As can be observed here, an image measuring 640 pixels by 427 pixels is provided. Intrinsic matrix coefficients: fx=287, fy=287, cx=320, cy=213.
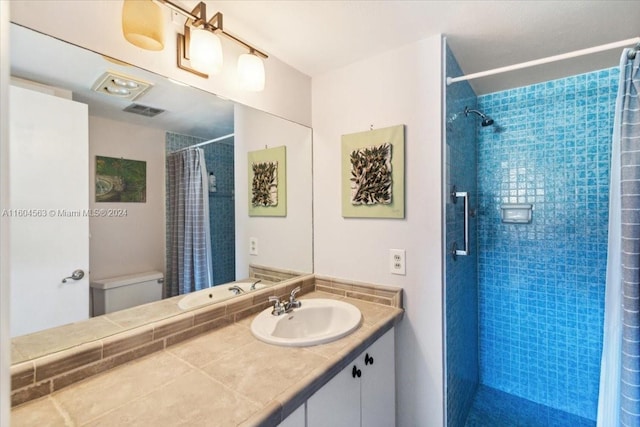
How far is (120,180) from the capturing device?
3.54 ft

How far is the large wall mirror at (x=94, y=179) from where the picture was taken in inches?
33.8

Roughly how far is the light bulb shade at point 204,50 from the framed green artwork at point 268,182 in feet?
1.79

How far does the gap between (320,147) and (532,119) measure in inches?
63.0

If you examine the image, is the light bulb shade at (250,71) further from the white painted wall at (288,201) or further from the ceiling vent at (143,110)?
the ceiling vent at (143,110)

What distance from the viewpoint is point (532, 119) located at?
211 centimetres

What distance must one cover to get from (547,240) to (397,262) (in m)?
1.30

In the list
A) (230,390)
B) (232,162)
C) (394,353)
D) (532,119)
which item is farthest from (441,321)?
(532,119)

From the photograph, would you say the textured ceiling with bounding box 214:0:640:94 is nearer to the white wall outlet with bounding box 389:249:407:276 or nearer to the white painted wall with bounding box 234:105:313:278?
the white painted wall with bounding box 234:105:313:278

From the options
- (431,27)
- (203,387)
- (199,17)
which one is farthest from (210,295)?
(431,27)

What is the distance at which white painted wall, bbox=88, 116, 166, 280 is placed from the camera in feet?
3.35

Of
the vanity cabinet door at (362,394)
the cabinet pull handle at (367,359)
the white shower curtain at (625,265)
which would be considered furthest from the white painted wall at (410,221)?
the white shower curtain at (625,265)

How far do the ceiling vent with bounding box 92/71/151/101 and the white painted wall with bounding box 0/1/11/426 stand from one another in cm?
66

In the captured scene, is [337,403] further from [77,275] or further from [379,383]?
[77,275]

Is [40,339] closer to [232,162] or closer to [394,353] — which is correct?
[232,162]
